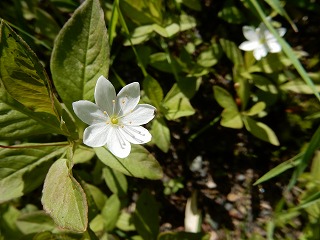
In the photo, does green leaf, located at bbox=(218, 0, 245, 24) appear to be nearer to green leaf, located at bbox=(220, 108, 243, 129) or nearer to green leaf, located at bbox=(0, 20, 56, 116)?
green leaf, located at bbox=(220, 108, 243, 129)

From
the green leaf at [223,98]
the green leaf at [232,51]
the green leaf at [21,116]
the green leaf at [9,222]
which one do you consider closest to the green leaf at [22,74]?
the green leaf at [21,116]

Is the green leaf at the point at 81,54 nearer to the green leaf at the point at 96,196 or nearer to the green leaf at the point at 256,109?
the green leaf at the point at 96,196

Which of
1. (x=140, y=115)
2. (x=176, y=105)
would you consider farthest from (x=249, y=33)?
(x=140, y=115)

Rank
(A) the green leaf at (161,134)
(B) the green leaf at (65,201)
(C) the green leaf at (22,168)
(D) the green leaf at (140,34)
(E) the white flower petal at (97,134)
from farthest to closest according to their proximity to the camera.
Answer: (D) the green leaf at (140,34) < (A) the green leaf at (161,134) < (C) the green leaf at (22,168) < (E) the white flower petal at (97,134) < (B) the green leaf at (65,201)

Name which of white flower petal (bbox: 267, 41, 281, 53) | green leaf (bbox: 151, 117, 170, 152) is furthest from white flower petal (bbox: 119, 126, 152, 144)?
white flower petal (bbox: 267, 41, 281, 53)

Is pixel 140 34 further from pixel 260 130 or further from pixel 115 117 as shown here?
pixel 260 130
